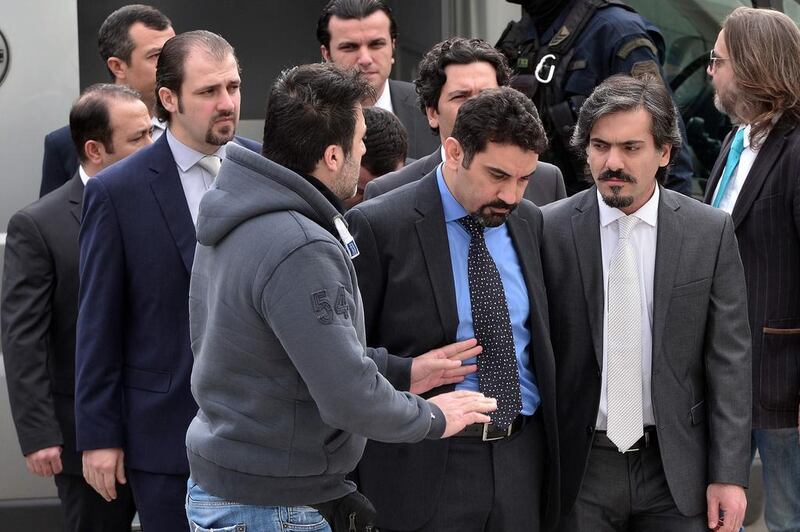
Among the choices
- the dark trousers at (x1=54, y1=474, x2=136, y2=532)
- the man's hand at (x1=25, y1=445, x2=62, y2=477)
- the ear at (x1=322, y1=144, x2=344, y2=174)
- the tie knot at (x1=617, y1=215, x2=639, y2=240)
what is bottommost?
the dark trousers at (x1=54, y1=474, x2=136, y2=532)

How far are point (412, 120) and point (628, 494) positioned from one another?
200 centimetres

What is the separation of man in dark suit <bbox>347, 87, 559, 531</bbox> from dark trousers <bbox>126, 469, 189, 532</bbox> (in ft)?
2.03

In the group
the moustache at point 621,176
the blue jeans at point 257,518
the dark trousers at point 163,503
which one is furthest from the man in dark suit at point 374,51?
the blue jeans at point 257,518

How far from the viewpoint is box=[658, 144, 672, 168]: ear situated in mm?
3490

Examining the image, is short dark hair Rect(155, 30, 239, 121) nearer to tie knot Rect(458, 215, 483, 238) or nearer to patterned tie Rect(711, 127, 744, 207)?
tie knot Rect(458, 215, 483, 238)

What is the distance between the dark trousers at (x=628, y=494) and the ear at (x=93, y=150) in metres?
1.98

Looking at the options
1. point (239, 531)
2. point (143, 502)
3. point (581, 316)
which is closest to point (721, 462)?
point (581, 316)

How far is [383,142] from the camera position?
4.23 metres

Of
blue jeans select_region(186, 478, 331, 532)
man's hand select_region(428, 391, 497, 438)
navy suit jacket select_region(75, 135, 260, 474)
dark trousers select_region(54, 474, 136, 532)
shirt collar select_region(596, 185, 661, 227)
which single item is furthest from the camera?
dark trousers select_region(54, 474, 136, 532)

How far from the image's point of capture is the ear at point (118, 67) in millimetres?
5039

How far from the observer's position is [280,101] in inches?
107

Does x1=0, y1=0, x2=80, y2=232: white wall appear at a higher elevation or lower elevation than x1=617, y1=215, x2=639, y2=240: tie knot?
higher

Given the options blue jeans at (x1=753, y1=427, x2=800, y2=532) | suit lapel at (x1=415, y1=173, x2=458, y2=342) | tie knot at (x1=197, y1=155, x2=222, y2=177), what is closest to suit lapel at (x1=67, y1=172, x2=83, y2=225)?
tie knot at (x1=197, y1=155, x2=222, y2=177)

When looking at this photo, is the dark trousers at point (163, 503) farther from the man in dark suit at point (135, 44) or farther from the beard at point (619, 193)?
the man in dark suit at point (135, 44)
